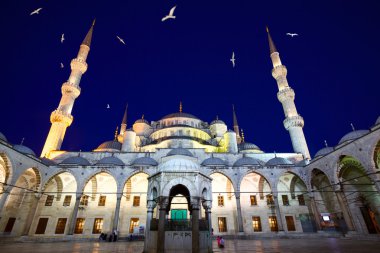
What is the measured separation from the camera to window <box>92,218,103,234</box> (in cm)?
1898

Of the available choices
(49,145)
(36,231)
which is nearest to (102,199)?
(36,231)

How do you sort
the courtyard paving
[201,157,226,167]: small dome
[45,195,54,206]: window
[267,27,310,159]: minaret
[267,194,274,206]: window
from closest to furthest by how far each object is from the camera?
the courtyard paving → [45,195,54,206]: window → [201,157,226,167]: small dome → [267,194,274,206]: window → [267,27,310,159]: minaret

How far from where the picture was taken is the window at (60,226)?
61.7ft

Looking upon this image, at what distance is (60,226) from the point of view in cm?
1892

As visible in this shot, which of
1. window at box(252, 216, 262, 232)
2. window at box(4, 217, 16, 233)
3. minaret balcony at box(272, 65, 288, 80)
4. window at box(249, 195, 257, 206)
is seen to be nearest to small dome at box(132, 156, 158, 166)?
window at box(249, 195, 257, 206)

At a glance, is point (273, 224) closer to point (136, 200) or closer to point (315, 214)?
point (315, 214)

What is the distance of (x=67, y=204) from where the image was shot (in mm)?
19688

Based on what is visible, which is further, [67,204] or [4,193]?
[67,204]

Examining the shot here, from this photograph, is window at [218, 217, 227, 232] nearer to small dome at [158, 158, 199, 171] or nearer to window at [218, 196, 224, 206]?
window at [218, 196, 224, 206]

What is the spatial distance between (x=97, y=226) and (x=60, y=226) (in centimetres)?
326

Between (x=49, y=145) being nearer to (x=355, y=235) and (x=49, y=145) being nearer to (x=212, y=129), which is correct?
(x=212, y=129)

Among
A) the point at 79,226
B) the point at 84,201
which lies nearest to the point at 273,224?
the point at 79,226

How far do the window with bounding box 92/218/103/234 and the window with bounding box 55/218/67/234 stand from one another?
2.67 metres

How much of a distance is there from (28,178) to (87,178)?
6201mm
